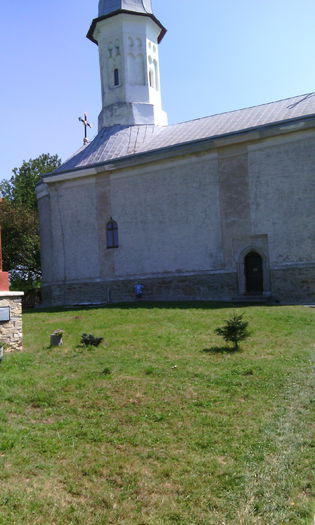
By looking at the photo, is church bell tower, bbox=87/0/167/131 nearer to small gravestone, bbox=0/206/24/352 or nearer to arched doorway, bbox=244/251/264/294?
arched doorway, bbox=244/251/264/294

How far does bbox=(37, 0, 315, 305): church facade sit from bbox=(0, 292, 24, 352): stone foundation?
10.7 m

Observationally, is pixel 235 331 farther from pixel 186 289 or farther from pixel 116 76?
pixel 116 76

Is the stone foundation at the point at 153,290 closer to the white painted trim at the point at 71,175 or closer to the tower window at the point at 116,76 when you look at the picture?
the white painted trim at the point at 71,175

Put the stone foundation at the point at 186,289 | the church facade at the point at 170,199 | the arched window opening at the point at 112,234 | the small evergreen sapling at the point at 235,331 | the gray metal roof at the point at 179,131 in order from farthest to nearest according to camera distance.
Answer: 1. the arched window opening at the point at 112,234
2. the gray metal roof at the point at 179,131
3. the church facade at the point at 170,199
4. the stone foundation at the point at 186,289
5. the small evergreen sapling at the point at 235,331

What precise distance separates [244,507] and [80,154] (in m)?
23.4

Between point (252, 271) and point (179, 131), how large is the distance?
28.8 ft

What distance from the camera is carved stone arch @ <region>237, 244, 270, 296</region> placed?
19375 millimetres

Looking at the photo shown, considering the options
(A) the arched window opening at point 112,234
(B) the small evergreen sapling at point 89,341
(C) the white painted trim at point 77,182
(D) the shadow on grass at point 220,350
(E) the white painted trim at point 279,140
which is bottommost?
(D) the shadow on grass at point 220,350

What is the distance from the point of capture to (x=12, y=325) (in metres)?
10.9

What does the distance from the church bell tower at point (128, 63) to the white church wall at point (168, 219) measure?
19.7 ft

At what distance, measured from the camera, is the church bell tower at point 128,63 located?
2638cm

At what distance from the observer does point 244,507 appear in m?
4.14

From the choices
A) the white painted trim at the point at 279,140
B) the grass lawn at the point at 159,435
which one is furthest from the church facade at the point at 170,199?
the grass lawn at the point at 159,435

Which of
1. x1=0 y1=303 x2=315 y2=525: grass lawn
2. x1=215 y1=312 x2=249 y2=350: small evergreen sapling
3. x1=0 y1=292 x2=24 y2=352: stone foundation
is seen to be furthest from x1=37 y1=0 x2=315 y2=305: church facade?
x1=0 y1=292 x2=24 y2=352: stone foundation
